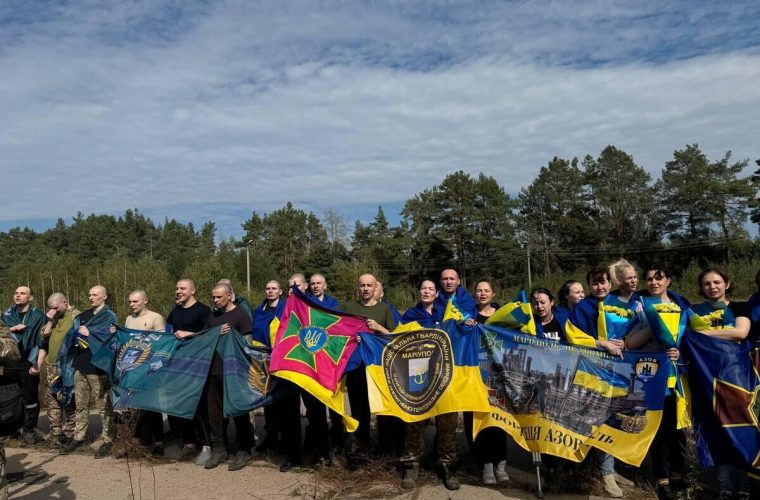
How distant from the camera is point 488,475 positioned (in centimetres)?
593

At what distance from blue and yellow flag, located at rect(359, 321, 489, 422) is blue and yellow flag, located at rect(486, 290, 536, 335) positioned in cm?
33

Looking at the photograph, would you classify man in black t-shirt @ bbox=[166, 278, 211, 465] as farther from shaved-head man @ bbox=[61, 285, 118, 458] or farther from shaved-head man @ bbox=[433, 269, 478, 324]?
shaved-head man @ bbox=[433, 269, 478, 324]

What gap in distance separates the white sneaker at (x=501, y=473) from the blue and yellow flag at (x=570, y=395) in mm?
457

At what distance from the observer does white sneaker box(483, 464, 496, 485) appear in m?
5.88

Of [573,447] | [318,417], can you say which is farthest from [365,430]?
[573,447]

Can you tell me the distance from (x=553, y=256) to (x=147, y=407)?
5479 centimetres

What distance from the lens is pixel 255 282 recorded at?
62250 millimetres

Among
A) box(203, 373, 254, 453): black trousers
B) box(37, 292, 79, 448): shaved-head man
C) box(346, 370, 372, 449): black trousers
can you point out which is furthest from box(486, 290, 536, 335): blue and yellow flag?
box(37, 292, 79, 448): shaved-head man

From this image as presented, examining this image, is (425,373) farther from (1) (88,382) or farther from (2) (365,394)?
(1) (88,382)

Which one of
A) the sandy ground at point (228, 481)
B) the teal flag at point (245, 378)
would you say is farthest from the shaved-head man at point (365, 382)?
the teal flag at point (245, 378)

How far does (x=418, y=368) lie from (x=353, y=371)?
89 centimetres

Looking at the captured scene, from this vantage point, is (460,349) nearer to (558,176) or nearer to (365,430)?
(365,430)

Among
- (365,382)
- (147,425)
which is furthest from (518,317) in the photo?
(147,425)

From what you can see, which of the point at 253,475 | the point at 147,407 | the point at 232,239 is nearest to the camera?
the point at 253,475
